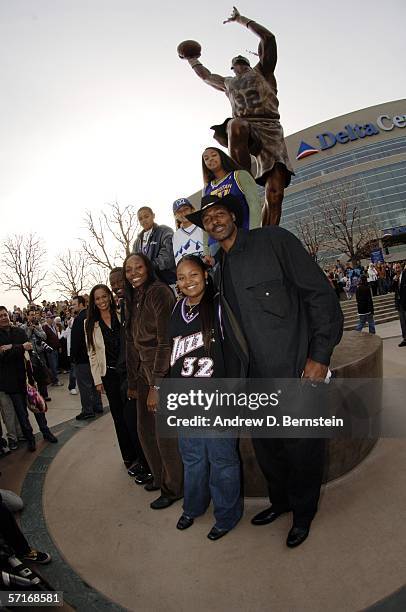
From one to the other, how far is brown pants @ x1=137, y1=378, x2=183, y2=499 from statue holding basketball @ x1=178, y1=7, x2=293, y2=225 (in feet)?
8.99

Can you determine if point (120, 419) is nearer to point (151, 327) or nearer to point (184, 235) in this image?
point (151, 327)

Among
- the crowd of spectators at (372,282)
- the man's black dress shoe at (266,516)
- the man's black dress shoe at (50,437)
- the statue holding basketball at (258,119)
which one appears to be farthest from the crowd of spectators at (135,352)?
the crowd of spectators at (372,282)

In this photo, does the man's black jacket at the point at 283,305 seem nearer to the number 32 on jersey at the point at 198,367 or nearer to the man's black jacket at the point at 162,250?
the number 32 on jersey at the point at 198,367

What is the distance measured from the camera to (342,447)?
2678mm

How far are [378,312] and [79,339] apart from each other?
11.0m

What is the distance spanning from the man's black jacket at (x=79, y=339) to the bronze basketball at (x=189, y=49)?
376cm

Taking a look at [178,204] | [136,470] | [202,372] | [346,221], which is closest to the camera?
[202,372]

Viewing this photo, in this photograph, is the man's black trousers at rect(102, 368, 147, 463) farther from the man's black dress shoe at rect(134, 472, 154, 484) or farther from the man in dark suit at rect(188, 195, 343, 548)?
the man in dark suit at rect(188, 195, 343, 548)

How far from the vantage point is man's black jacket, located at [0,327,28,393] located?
15.3ft

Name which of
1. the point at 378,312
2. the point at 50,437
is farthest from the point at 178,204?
the point at 378,312

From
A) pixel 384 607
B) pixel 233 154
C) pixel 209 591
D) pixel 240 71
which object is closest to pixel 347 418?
pixel 384 607

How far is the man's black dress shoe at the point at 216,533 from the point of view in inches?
89.2

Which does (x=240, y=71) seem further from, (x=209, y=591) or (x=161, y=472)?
(x=209, y=591)

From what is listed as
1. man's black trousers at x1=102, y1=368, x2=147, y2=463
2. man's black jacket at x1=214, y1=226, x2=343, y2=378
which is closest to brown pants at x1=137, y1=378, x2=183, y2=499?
man's black trousers at x1=102, y1=368, x2=147, y2=463
